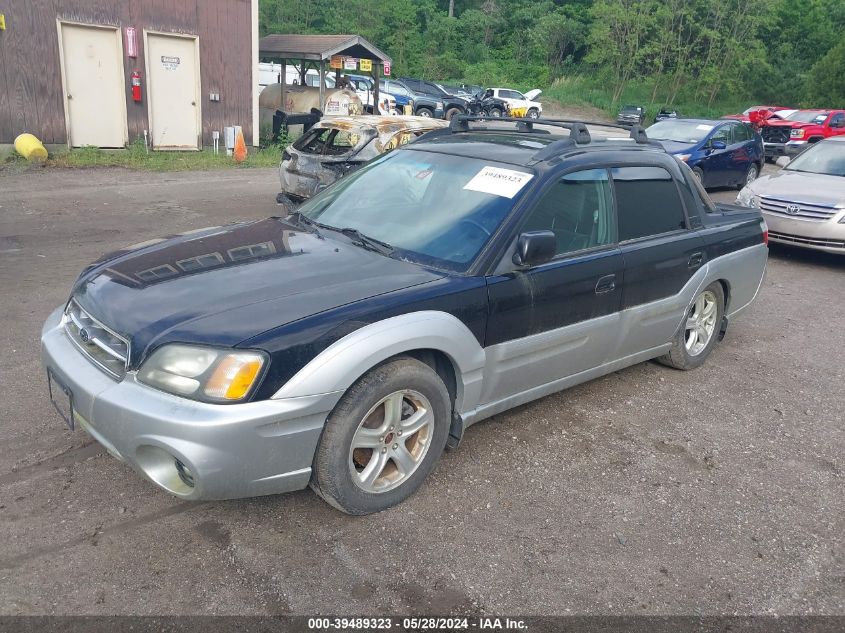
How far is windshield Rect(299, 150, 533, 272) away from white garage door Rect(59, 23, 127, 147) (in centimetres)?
1169

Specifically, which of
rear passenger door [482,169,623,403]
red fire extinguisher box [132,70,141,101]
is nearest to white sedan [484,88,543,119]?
red fire extinguisher box [132,70,141,101]

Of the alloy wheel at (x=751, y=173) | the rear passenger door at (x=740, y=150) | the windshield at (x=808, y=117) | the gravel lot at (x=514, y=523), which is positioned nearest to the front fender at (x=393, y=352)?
the gravel lot at (x=514, y=523)

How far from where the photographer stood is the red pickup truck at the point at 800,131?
20.5 metres

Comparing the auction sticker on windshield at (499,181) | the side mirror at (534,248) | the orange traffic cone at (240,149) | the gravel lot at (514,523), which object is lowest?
the orange traffic cone at (240,149)

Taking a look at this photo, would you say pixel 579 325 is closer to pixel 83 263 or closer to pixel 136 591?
pixel 136 591

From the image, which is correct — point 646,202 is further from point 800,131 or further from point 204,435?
point 800,131

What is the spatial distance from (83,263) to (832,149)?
383 inches

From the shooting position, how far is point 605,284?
4031 mm

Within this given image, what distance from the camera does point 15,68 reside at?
12984 millimetres

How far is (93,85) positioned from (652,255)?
13.2 m

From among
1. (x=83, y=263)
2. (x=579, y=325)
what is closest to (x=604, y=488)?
(x=579, y=325)

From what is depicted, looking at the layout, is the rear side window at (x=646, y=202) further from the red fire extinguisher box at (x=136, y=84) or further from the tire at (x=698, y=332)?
the red fire extinguisher box at (x=136, y=84)

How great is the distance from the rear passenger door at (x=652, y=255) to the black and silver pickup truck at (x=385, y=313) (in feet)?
0.05

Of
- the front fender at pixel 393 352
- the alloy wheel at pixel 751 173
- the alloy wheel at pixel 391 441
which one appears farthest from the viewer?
the alloy wheel at pixel 751 173
